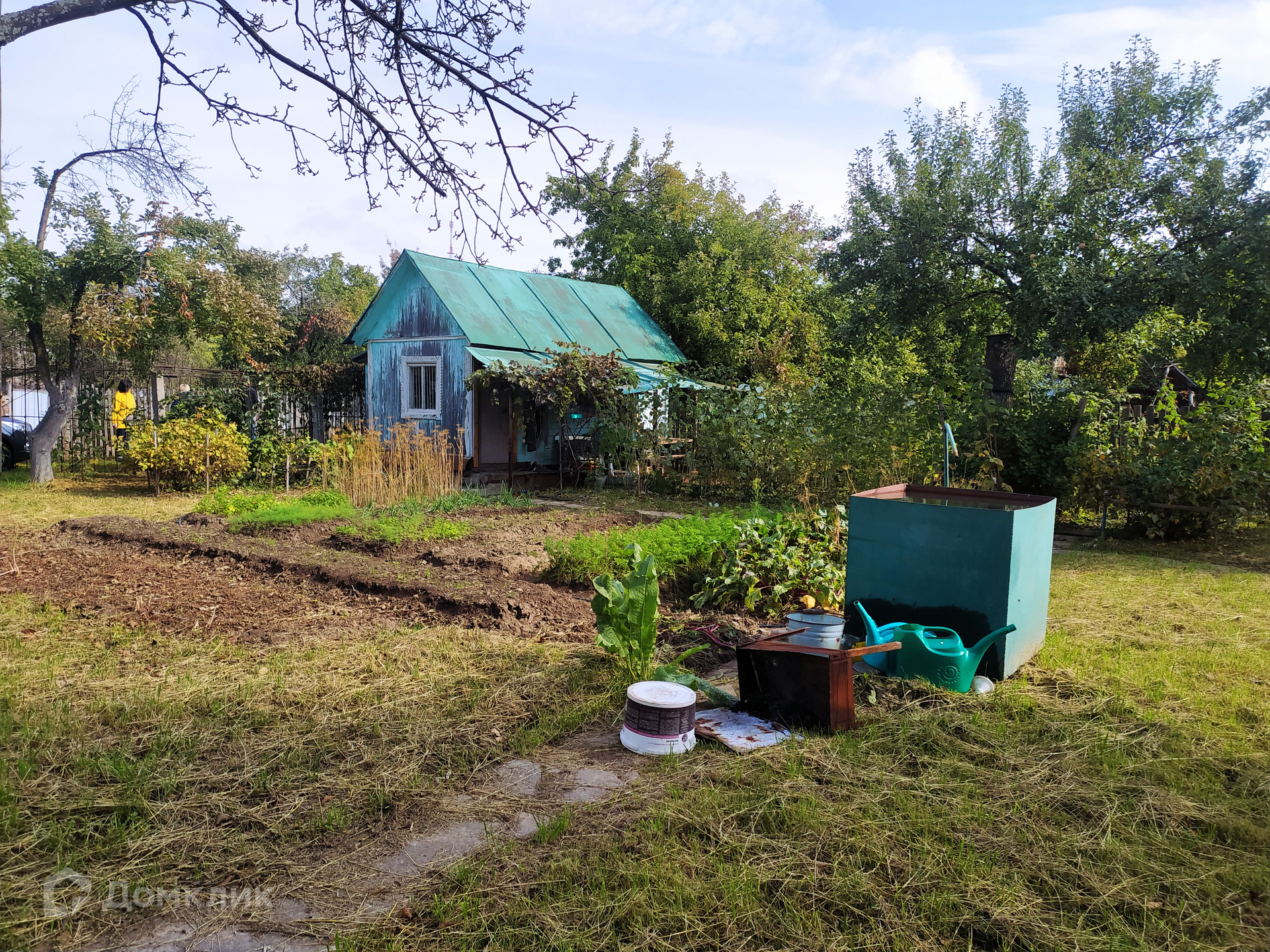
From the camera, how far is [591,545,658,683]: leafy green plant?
4023 millimetres

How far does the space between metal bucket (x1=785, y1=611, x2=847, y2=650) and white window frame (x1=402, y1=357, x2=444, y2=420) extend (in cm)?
1027

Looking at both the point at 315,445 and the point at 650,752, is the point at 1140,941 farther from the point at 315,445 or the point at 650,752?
the point at 315,445

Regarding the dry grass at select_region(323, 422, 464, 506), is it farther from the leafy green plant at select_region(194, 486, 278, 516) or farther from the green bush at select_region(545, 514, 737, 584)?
the green bush at select_region(545, 514, 737, 584)

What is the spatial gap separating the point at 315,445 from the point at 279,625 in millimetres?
8479

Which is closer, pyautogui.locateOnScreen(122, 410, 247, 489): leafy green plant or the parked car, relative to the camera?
pyautogui.locateOnScreen(122, 410, 247, 489): leafy green plant

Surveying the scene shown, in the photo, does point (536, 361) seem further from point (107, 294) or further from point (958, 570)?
point (958, 570)

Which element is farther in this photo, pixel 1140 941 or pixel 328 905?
pixel 328 905

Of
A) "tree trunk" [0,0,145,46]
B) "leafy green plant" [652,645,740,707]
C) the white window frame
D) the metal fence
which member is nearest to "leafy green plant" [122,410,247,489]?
the metal fence

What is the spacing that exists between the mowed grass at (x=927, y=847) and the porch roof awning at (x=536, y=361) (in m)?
9.07

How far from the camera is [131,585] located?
5.71m

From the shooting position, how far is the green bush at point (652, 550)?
18.6ft

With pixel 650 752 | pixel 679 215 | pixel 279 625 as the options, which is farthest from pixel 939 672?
pixel 679 215

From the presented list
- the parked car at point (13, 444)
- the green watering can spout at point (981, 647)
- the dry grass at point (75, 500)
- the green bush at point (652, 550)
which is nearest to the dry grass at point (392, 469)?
the dry grass at point (75, 500)

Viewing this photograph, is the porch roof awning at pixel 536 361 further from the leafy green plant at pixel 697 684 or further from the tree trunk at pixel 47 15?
the tree trunk at pixel 47 15
